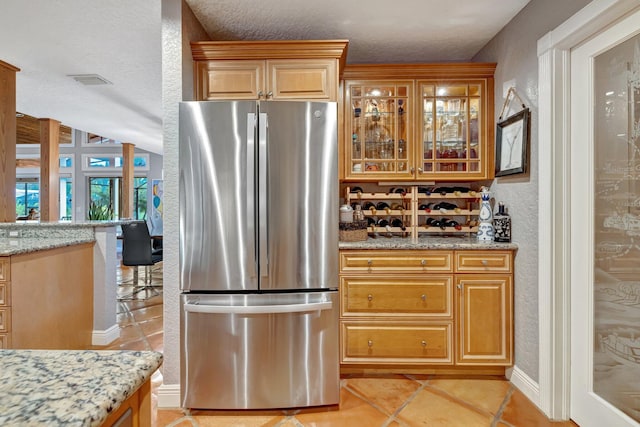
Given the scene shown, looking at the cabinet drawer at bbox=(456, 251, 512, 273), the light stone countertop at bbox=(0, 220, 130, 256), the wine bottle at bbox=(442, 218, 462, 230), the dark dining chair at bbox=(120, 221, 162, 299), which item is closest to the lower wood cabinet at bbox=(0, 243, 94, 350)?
the light stone countertop at bbox=(0, 220, 130, 256)

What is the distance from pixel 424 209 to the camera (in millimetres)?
2832

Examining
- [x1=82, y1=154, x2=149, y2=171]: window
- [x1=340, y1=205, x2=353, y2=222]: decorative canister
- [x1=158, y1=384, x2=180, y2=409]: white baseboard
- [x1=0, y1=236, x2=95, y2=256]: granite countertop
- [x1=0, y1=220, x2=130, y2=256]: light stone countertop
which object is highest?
[x1=82, y1=154, x2=149, y2=171]: window

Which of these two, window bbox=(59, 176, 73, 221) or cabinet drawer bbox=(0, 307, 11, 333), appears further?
window bbox=(59, 176, 73, 221)

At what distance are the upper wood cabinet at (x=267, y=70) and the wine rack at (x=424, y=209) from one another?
3.13 ft

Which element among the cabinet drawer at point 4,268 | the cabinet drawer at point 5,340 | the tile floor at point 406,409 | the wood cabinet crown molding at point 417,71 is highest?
the wood cabinet crown molding at point 417,71

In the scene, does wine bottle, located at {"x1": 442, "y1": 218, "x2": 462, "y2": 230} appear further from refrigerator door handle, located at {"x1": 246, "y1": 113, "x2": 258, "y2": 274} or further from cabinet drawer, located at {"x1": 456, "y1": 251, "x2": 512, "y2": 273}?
refrigerator door handle, located at {"x1": 246, "y1": 113, "x2": 258, "y2": 274}

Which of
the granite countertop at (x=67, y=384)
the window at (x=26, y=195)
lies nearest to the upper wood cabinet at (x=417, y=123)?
the granite countertop at (x=67, y=384)

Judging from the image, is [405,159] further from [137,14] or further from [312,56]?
[137,14]

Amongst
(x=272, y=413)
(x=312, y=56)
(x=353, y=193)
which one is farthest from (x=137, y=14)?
(x=272, y=413)

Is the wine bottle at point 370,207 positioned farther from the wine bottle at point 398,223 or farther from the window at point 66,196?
the window at point 66,196

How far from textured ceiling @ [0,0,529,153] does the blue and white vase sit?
4.10 ft

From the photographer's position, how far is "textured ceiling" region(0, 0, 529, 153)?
2.17m

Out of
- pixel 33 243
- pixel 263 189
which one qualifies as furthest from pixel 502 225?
pixel 33 243

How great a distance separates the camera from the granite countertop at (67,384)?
0.48 metres
